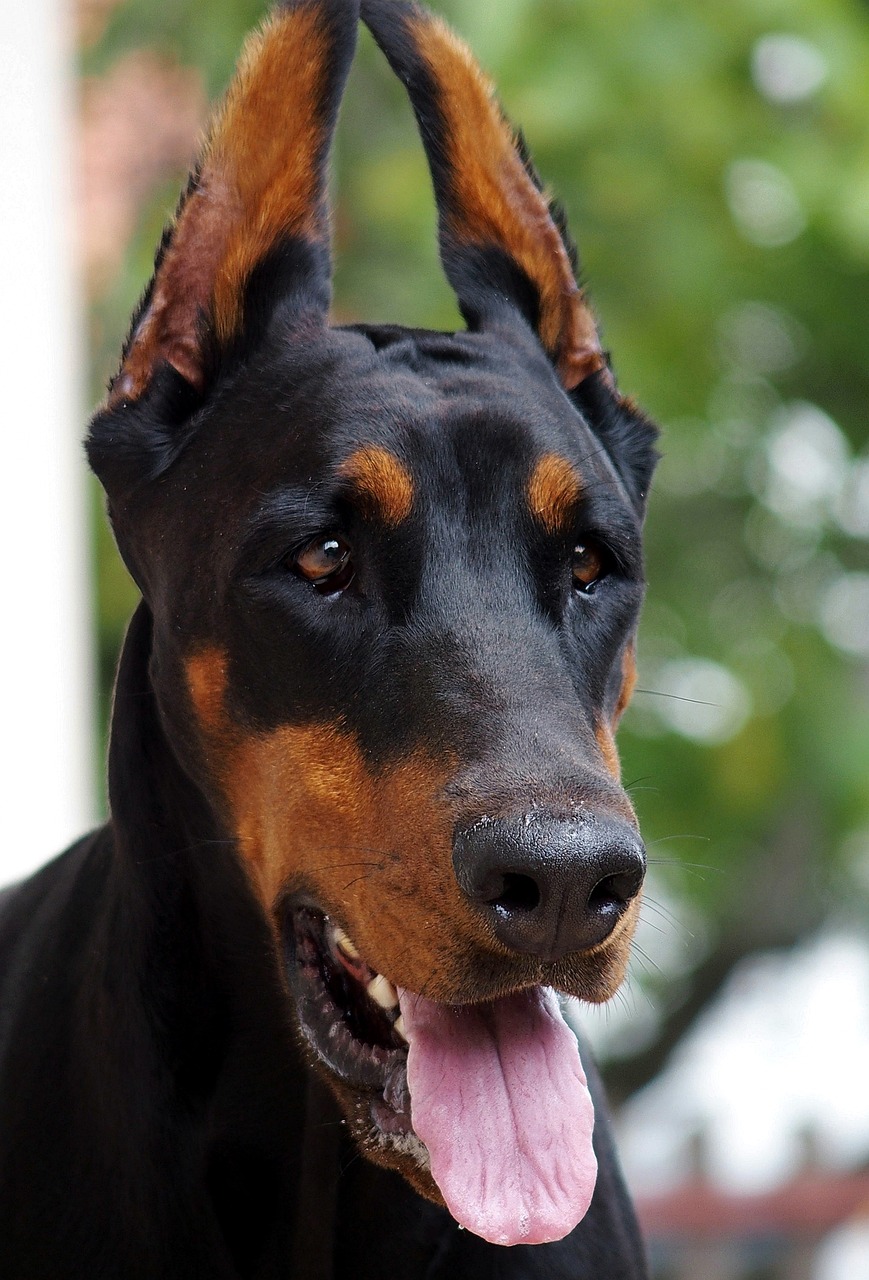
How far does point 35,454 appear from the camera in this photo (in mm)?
6117

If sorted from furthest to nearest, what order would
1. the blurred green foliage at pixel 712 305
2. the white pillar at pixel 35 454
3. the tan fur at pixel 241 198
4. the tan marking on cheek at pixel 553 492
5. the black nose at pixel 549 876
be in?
the blurred green foliage at pixel 712 305 → the white pillar at pixel 35 454 → the tan fur at pixel 241 198 → the tan marking on cheek at pixel 553 492 → the black nose at pixel 549 876

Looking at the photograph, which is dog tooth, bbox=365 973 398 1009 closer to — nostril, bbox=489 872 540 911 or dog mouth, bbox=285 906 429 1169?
dog mouth, bbox=285 906 429 1169

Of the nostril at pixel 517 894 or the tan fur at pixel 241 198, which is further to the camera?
the tan fur at pixel 241 198

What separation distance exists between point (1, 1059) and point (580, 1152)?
1112 mm

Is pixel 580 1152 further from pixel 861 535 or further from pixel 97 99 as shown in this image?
pixel 97 99

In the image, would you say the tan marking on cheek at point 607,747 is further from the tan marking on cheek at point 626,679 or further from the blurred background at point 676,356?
the blurred background at point 676,356

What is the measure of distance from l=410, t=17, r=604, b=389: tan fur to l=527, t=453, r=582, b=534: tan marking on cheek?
0.51m

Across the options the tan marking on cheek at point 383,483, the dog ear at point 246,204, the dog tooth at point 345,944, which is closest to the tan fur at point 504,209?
the dog ear at point 246,204

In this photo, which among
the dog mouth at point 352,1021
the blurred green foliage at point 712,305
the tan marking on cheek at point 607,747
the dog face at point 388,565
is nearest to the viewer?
the dog face at point 388,565

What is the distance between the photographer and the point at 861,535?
8.38 metres

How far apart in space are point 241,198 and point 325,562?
2.49ft

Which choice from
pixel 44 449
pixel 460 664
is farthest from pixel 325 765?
pixel 44 449

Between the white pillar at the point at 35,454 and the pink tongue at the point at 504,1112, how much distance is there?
3550 millimetres

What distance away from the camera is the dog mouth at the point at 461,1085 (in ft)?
7.77
